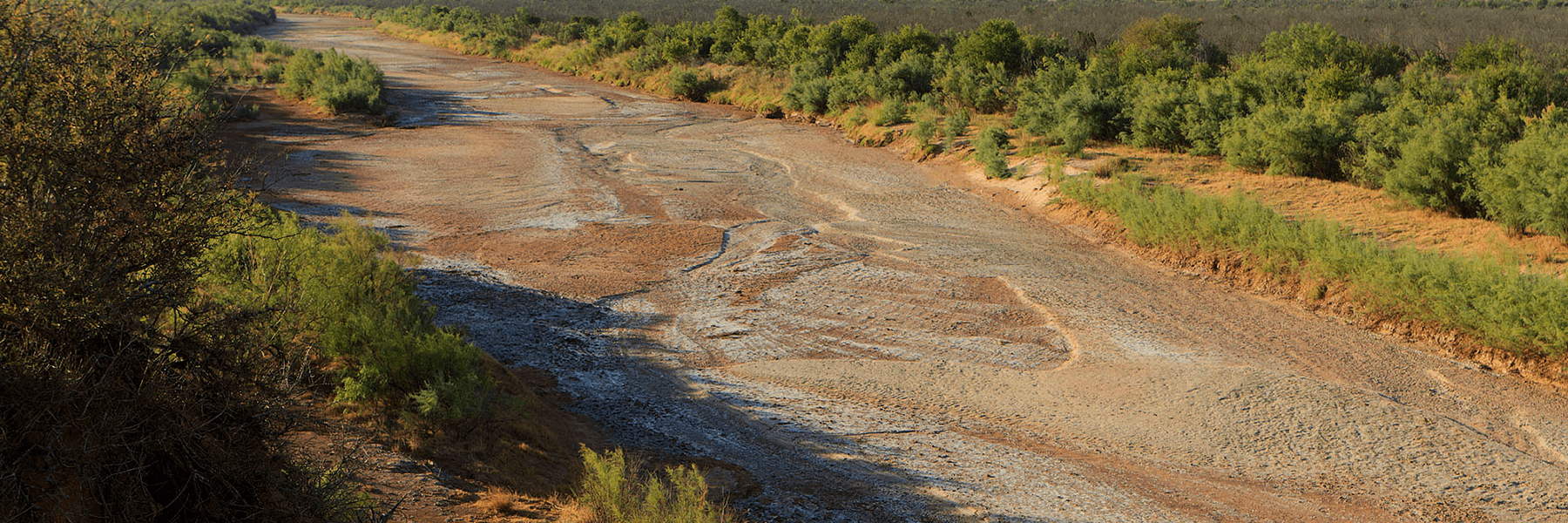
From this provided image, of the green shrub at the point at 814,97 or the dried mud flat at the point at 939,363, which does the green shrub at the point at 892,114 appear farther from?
the dried mud flat at the point at 939,363

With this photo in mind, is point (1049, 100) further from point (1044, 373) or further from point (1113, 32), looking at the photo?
point (1113, 32)

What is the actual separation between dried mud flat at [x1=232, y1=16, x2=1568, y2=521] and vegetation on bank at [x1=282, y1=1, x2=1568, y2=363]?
0.67 meters

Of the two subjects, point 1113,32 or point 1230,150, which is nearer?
point 1230,150

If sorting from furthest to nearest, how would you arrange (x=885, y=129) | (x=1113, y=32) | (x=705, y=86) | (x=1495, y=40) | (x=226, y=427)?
(x=1113, y=32), (x=705, y=86), (x=1495, y=40), (x=885, y=129), (x=226, y=427)

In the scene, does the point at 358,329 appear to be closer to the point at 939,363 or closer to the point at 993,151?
the point at 939,363

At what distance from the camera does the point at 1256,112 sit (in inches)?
601

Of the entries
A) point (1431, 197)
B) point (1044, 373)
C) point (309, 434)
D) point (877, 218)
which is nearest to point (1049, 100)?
point (877, 218)

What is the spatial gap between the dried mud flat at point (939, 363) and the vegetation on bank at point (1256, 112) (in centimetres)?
67

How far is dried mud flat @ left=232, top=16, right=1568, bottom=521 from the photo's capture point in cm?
642

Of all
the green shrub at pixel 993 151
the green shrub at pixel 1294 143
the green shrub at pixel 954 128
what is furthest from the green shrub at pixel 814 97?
the green shrub at pixel 1294 143

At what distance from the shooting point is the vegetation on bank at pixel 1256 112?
9.55 m

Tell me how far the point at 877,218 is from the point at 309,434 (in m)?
8.90

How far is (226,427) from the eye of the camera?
13.4ft

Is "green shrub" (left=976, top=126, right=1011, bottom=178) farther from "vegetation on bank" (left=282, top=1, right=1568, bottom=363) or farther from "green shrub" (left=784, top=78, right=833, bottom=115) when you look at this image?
"green shrub" (left=784, top=78, right=833, bottom=115)
